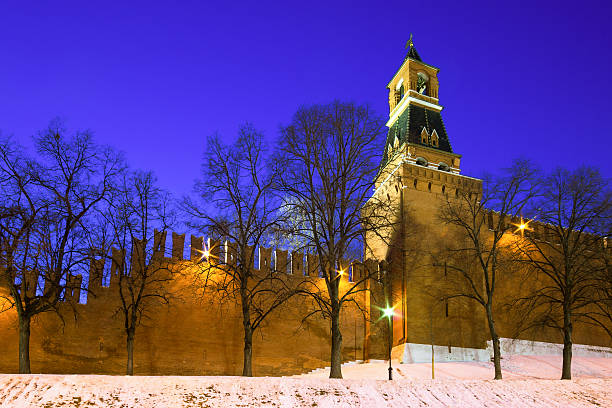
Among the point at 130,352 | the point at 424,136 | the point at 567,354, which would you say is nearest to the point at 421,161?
the point at 424,136

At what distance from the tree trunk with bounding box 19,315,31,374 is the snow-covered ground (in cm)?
329

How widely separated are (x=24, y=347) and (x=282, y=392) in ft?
29.1

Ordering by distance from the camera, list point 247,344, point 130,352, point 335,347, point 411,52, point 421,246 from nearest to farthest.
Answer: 1. point 335,347
2. point 247,344
3. point 130,352
4. point 421,246
5. point 411,52

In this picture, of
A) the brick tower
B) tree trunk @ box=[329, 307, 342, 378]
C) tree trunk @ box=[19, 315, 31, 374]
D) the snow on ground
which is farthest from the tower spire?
tree trunk @ box=[19, 315, 31, 374]

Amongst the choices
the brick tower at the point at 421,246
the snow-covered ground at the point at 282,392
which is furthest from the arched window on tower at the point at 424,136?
the snow-covered ground at the point at 282,392

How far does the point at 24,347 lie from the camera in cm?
1816

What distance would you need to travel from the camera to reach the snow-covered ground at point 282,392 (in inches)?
558

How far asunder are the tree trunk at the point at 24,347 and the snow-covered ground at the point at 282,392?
3287 mm

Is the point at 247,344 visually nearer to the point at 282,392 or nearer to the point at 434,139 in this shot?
the point at 282,392

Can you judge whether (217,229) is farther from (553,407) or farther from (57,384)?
(553,407)

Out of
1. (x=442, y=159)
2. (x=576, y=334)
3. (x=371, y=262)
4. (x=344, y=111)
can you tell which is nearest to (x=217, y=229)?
(x=344, y=111)

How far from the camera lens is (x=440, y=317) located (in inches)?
1238

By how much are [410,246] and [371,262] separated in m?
2.50

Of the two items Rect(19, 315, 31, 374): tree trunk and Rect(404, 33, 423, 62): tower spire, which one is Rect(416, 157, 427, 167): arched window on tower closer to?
Rect(404, 33, 423, 62): tower spire
